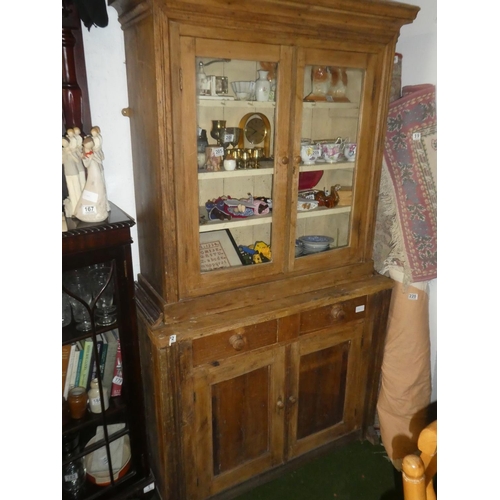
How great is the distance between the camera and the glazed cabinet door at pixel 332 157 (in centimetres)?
148

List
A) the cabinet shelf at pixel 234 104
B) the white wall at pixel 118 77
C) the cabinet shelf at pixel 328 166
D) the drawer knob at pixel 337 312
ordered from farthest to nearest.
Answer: the drawer knob at pixel 337 312 < the cabinet shelf at pixel 328 166 < the white wall at pixel 118 77 < the cabinet shelf at pixel 234 104

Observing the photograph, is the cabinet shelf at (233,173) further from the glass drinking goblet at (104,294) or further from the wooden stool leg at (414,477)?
the wooden stool leg at (414,477)

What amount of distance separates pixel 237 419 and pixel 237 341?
37cm

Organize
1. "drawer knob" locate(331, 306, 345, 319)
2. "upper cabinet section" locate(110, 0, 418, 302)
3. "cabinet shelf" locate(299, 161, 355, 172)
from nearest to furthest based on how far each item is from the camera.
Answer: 1. "upper cabinet section" locate(110, 0, 418, 302)
2. "cabinet shelf" locate(299, 161, 355, 172)
3. "drawer knob" locate(331, 306, 345, 319)

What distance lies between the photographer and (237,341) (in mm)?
1497

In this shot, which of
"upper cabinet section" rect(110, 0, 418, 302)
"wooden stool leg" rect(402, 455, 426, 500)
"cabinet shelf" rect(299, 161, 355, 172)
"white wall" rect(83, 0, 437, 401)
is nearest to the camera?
"wooden stool leg" rect(402, 455, 426, 500)

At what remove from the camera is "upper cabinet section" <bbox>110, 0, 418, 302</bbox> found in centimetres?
122

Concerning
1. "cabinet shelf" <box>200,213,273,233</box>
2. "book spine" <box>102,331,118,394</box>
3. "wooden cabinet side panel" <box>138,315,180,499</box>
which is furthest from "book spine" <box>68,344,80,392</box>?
"cabinet shelf" <box>200,213,273,233</box>

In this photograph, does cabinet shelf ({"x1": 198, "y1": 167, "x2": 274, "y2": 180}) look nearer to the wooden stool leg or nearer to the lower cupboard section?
the lower cupboard section

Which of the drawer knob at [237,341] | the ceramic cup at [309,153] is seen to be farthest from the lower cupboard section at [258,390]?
the ceramic cup at [309,153]

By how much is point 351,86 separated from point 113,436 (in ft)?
5.25

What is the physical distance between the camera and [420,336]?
185cm

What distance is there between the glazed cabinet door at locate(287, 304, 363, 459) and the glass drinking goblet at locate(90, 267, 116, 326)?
0.72 meters
